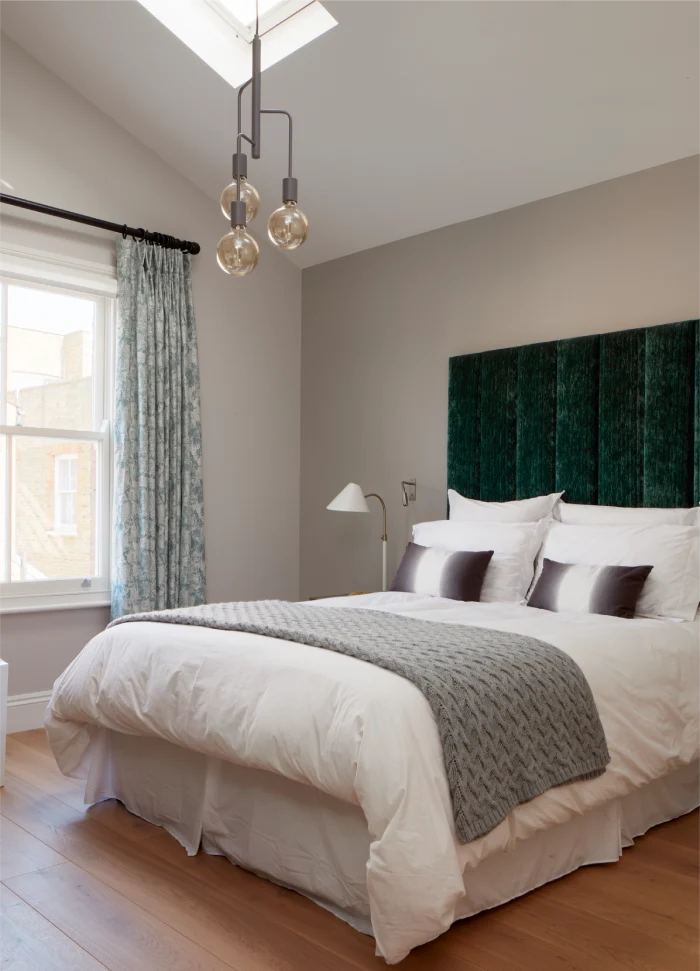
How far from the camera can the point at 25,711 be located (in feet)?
13.6

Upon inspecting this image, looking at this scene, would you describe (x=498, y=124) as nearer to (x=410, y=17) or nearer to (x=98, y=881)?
(x=410, y=17)

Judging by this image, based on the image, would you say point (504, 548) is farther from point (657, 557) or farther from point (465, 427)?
point (465, 427)

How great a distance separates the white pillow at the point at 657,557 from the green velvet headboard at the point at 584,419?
392mm

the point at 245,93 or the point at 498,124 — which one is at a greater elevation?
the point at 245,93

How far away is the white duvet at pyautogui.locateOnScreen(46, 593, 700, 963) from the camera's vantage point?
6.08ft

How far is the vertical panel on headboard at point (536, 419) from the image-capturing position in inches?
161

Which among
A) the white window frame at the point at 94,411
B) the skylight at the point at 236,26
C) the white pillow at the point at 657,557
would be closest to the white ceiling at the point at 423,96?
the skylight at the point at 236,26

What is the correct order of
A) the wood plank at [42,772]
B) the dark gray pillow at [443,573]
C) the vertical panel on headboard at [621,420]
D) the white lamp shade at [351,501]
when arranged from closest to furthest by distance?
the wood plank at [42,772]
the dark gray pillow at [443,573]
the vertical panel on headboard at [621,420]
the white lamp shade at [351,501]

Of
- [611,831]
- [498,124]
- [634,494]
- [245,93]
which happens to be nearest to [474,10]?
[498,124]

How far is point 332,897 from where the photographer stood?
2.20m

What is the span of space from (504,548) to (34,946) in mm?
2406

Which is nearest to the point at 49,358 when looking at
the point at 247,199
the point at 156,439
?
the point at 156,439

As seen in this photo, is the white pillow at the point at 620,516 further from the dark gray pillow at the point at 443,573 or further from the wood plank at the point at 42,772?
the wood plank at the point at 42,772

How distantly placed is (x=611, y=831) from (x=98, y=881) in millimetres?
1536
